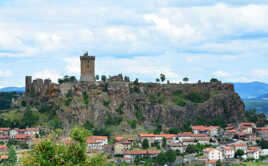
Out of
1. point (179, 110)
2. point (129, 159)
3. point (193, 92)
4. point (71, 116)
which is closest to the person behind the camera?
point (129, 159)

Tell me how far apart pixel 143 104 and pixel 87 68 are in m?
17.6

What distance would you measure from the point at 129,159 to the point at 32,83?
44.6m

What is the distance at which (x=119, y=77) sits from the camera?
143 m

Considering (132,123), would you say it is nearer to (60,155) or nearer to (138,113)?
(138,113)

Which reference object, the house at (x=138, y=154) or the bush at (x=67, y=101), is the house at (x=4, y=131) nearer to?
the bush at (x=67, y=101)

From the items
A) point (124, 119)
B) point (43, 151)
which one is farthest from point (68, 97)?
point (43, 151)

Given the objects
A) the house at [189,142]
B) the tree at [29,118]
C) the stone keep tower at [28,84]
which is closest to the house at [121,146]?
the house at [189,142]

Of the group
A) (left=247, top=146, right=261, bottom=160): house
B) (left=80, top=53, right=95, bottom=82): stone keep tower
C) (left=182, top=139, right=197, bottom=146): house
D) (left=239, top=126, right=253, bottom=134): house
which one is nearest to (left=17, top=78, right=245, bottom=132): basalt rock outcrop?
(left=80, top=53, right=95, bottom=82): stone keep tower

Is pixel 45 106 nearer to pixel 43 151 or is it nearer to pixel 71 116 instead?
pixel 71 116

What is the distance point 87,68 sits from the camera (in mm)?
138250

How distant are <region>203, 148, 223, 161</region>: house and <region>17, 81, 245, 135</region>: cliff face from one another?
2486 centimetres

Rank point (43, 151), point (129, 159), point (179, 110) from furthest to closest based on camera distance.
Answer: point (179, 110), point (129, 159), point (43, 151)

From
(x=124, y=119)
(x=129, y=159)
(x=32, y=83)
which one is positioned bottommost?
(x=129, y=159)

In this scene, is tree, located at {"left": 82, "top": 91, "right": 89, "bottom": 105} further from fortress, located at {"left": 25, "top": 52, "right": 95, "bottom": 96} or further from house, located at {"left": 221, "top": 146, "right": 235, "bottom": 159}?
house, located at {"left": 221, "top": 146, "right": 235, "bottom": 159}
